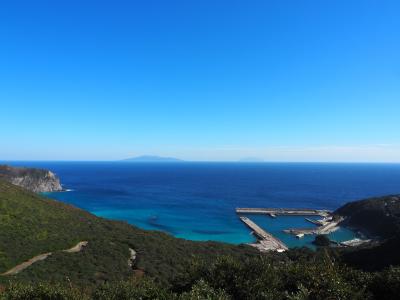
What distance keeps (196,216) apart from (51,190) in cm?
8222

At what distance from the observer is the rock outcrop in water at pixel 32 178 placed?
136 m

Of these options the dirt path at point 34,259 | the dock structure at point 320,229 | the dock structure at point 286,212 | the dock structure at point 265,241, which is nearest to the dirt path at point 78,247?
the dirt path at point 34,259

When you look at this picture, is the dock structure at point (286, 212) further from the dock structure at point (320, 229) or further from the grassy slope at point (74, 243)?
the grassy slope at point (74, 243)

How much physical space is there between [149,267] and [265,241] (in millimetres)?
43509

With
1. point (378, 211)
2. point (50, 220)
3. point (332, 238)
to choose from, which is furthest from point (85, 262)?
point (378, 211)

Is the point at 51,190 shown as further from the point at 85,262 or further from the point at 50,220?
the point at 85,262

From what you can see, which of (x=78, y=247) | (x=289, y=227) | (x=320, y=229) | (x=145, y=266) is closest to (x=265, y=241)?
(x=289, y=227)

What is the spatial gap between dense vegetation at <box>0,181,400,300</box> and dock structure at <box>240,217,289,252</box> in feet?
63.2

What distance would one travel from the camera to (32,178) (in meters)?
144

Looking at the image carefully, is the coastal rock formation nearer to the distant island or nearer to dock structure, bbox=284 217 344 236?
dock structure, bbox=284 217 344 236

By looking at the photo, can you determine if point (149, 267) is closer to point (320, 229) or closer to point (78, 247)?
point (78, 247)

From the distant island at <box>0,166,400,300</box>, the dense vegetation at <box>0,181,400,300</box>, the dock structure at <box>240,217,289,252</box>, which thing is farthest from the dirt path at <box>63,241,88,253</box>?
the dock structure at <box>240,217,289,252</box>

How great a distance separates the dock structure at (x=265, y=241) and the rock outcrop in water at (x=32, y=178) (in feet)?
322

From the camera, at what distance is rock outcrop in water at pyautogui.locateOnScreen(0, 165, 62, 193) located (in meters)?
136
